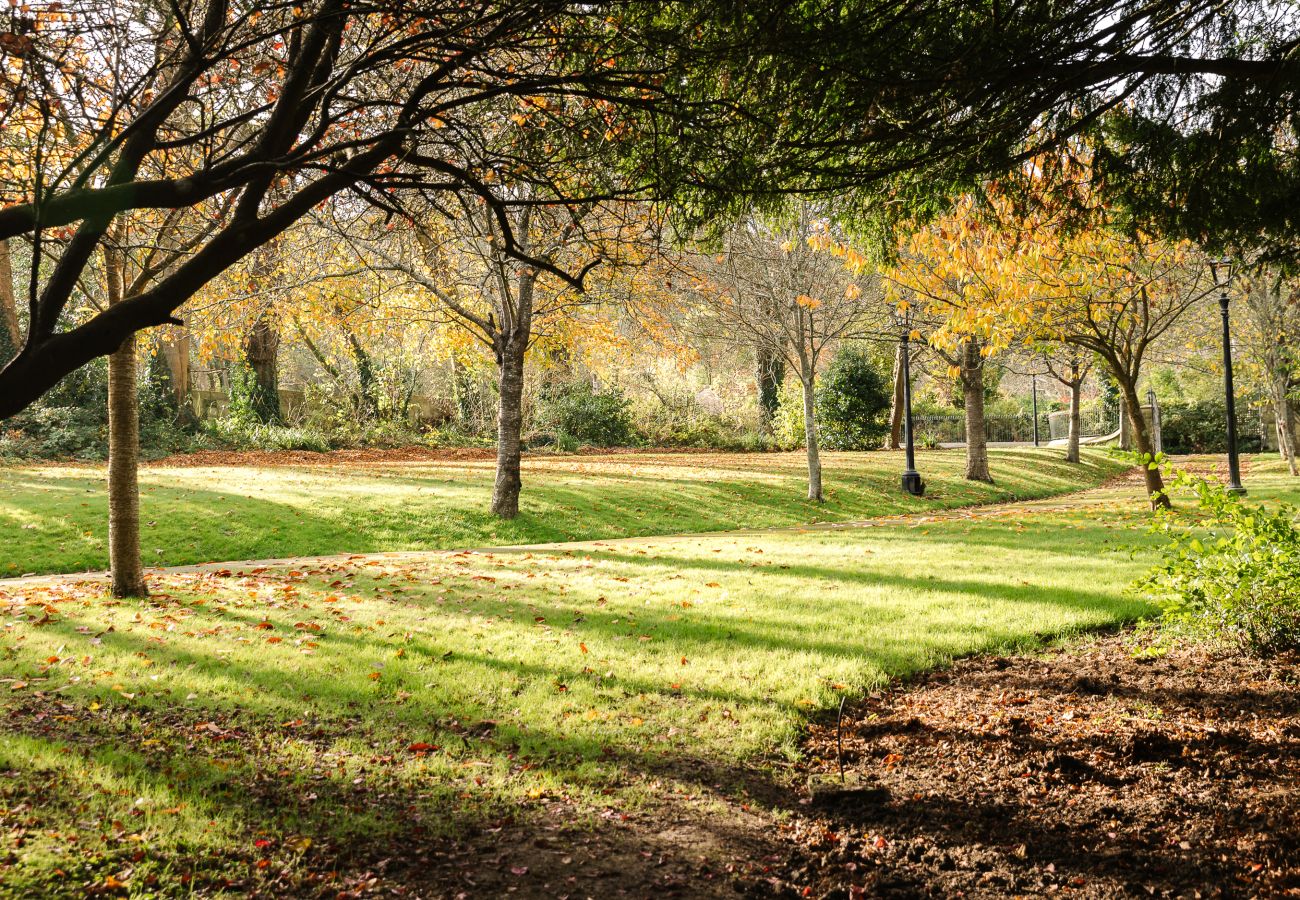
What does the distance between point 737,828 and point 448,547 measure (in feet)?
32.0

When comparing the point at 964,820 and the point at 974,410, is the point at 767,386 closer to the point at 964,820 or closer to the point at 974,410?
the point at 974,410

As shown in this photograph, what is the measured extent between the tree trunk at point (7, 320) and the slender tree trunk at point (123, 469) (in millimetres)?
15270

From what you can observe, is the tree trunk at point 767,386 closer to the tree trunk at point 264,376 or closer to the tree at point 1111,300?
the tree trunk at point 264,376

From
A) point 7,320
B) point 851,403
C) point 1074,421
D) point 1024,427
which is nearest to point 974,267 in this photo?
point 851,403

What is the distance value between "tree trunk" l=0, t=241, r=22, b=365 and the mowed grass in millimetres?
4844

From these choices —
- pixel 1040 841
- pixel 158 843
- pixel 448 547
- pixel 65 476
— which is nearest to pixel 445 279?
pixel 448 547

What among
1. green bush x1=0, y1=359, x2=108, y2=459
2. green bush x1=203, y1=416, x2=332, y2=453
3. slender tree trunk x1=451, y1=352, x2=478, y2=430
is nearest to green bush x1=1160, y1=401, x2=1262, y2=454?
slender tree trunk x1=451, y1=352, x2=478, y2=430

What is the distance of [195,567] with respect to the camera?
10.3 m

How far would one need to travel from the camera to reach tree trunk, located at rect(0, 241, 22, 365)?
64.3 feet

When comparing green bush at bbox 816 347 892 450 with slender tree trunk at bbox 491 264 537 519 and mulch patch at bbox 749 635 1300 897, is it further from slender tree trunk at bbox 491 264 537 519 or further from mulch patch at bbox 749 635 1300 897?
mulch patch at bbox 749 635 1300 897

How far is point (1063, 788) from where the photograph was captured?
3787 millimetres

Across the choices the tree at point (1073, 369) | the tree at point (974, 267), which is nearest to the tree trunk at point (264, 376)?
the tree at point (974, 267)

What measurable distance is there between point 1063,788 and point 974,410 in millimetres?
18127

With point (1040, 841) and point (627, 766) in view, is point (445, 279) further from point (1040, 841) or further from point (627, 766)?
point (1040, 841)
